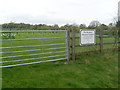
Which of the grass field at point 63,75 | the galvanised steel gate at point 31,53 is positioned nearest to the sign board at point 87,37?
the galvanised steel gate at point 31,53

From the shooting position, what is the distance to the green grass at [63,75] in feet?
12.5

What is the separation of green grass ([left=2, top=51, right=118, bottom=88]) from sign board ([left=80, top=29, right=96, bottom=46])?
109 cm

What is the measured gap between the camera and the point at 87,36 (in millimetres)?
6746

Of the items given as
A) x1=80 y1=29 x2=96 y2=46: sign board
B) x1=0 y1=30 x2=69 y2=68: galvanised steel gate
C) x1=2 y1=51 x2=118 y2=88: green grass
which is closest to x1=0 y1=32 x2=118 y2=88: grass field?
x1=2 y1=51 x2=118 y2=88: green grass

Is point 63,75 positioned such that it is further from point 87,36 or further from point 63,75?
point 87,36

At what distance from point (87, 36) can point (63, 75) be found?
284 cm

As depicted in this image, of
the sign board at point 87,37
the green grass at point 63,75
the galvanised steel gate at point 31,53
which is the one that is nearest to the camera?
the green grass at point 63,75

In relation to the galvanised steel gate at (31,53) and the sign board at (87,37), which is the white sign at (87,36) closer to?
the sign board at (87,37)

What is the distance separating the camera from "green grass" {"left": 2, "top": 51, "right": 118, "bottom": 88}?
3801 mm

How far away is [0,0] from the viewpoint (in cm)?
1085

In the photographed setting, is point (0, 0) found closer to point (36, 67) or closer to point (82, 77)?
point (36, 67)

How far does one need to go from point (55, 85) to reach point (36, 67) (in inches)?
64.9

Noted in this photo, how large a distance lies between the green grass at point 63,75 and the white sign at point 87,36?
1.10m

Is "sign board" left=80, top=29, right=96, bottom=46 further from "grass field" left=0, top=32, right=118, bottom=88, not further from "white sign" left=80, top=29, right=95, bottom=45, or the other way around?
"grass field" left=0, top=32, right=118, bottom=88
